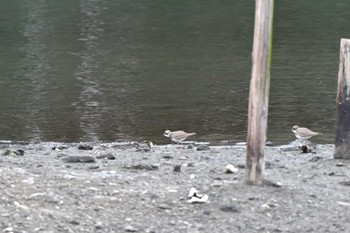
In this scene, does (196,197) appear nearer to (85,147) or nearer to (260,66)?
(260,66)

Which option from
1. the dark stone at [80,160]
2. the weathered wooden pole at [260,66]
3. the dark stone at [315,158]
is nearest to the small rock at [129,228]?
the weathered wooden pole at [260,66]

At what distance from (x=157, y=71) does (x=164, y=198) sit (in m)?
21.4

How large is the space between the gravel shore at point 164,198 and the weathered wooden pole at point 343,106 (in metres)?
0.56

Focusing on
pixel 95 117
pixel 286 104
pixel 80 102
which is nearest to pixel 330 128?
pixel 286 104

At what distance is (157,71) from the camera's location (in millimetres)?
32531

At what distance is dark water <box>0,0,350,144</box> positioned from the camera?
75.1 ft

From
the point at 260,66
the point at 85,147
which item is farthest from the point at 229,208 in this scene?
the point at 85,147

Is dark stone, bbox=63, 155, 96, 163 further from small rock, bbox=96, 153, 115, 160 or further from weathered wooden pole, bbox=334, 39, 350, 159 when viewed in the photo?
weathered wooden pole, bbox=334, 39, 350, 159

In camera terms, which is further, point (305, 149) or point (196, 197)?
point (305, 149)

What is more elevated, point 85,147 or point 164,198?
point 164,198

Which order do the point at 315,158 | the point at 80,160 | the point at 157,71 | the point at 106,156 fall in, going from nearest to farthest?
the point at 80,160 < the point at 315,158 < the point at 106,156 < the point at 157,71

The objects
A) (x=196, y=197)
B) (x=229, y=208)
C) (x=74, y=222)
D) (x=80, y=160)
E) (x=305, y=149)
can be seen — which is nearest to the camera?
(x=74, y=222)

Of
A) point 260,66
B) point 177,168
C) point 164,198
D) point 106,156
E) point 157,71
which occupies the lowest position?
point 157,71

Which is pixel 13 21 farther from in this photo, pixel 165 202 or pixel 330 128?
pixel 165 202
